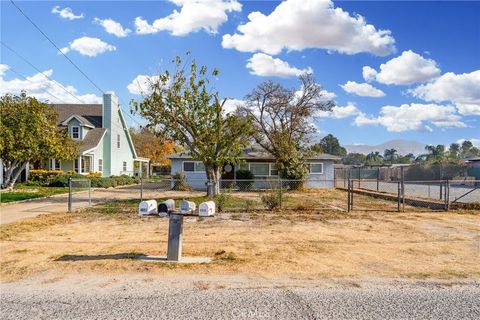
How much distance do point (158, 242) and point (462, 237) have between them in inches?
297

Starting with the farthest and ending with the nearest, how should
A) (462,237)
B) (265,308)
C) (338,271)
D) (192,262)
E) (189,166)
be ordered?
(189,166) → (462,237) → (192,262) → (338,271) → (265,308)

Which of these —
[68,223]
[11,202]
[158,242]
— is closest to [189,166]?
[11,202]

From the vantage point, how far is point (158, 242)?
8586mm

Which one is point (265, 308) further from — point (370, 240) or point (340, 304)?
point (370, 240)

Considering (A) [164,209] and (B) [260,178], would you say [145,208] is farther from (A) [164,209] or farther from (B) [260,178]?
(B) [260,178]

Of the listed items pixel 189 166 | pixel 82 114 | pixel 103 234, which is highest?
pixel 82 114

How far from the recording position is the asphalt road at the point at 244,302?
4.45 meters

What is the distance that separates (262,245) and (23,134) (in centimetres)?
1866

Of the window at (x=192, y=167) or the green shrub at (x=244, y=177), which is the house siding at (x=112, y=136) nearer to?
the window at (x=192, y=167)

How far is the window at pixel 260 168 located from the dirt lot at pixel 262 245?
1537cm

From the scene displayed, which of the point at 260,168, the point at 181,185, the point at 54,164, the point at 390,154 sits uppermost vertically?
the point at 390,154

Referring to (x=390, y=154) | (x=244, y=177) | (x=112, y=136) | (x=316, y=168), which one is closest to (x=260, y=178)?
(x=244, y=177)

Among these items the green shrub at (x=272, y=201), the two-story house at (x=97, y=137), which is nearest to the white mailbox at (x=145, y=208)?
the green shrub at (x=272, y=201)

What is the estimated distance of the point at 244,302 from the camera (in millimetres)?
4828
